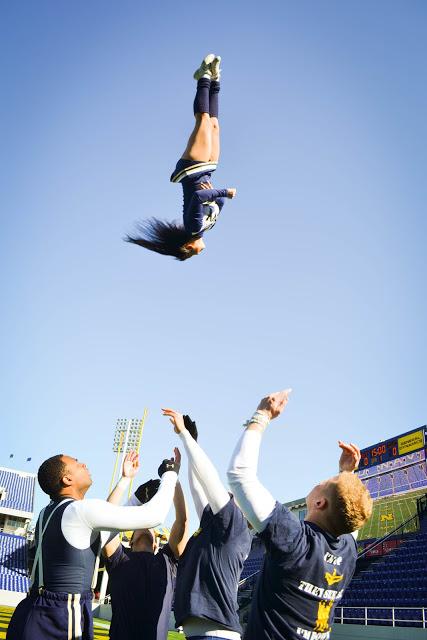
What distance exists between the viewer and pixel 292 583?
2064mm

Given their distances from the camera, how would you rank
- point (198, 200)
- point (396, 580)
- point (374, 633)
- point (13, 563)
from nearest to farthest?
point (198, 200) → point (374, 633) → point (396, 580) → point (13, 563)

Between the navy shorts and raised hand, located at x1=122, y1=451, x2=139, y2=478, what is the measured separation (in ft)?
11.2

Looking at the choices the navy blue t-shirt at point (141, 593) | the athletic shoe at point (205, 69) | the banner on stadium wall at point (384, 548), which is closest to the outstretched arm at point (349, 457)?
the navy blue t-shirt at point (141, 593)

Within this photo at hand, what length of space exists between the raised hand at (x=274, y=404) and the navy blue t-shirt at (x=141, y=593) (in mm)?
1437

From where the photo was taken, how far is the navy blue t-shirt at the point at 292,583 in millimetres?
2016

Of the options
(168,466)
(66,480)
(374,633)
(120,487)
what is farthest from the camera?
(374,633)

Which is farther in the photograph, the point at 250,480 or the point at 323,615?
the point at 323,615

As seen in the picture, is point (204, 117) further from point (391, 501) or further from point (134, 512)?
point (391, 501)

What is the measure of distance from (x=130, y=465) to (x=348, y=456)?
51.1 inches

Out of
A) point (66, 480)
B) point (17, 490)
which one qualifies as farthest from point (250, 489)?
point (17, 490)

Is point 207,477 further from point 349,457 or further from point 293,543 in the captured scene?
point 349,457

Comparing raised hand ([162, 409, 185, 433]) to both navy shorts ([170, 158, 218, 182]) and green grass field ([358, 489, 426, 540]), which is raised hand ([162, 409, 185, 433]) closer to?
navy shorts ([170, 158, 218, 182])

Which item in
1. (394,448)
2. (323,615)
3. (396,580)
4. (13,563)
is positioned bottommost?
(13,563)

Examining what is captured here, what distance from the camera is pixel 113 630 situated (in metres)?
3.07
